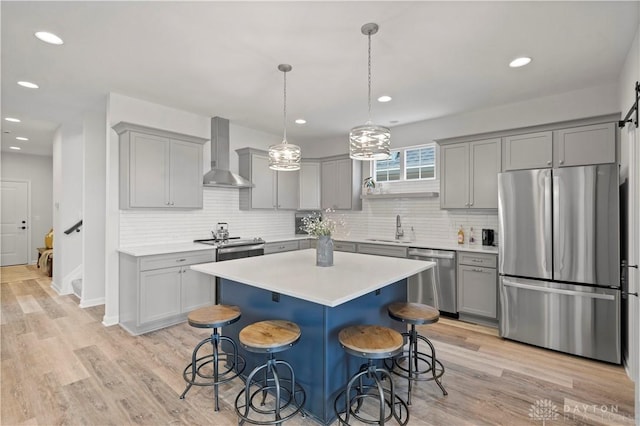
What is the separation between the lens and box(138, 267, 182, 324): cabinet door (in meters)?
3.55

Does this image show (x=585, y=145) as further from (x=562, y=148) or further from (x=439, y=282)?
(x=439, y=282)

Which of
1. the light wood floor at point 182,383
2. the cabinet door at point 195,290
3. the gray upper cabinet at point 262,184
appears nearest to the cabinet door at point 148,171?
the cabinet door at point 195,290

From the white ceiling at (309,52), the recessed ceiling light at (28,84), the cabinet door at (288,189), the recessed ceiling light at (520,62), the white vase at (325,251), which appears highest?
the recessed ceiling light at (28,84)

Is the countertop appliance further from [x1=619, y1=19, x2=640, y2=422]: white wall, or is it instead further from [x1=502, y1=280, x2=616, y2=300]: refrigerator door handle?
[x1=619, y1=19, x2=640, y2=422]: white wall

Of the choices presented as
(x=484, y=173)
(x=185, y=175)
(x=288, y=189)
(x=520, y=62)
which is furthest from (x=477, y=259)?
(x=185, y=175)

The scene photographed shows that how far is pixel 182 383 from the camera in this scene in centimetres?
256

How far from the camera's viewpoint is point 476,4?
7.14 ft

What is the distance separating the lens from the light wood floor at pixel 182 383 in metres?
2.16

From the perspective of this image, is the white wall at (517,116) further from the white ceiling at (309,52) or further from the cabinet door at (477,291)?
the cabinet door at (477,291)

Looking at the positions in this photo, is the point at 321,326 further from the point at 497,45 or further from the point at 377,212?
the point at 377,212

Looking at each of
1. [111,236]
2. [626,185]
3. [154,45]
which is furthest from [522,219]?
[111,236]

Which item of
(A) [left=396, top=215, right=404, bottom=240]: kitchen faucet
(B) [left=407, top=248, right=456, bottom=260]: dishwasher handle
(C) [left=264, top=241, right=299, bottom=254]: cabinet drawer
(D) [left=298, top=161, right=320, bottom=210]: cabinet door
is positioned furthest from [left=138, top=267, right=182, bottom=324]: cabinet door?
(A) [left=396, top=215, right=404, bottom=240]: kitchen faucet

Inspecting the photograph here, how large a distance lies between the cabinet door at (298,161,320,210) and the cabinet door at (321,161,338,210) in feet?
0.40

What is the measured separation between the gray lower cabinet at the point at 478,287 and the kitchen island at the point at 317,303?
1.43 meters
